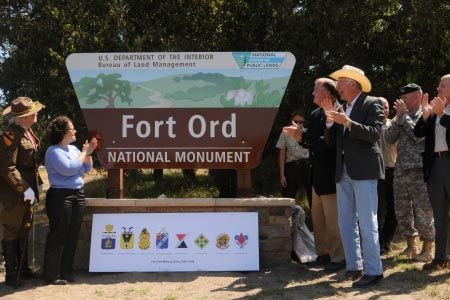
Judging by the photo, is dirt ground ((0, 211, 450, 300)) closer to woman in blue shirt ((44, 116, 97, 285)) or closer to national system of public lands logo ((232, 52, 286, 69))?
woman in blue shirt ((44, 116, 97, 285))

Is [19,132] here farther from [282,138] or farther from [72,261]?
[282,138]

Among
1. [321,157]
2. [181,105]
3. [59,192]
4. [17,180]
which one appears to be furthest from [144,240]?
[321,157]

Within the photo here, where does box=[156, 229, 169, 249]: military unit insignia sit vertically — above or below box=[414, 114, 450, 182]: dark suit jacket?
below

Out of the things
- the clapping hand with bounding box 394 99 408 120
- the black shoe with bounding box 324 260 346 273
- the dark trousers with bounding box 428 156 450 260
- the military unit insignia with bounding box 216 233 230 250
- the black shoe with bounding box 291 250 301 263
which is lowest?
the black shoe with bounding box 324 260 346 273

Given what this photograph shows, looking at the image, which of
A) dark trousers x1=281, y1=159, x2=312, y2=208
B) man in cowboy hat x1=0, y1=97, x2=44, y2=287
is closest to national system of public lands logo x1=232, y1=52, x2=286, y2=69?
dark trousers x1=281, y1=159, x2=312, y2=208

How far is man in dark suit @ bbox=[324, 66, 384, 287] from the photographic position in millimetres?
4605

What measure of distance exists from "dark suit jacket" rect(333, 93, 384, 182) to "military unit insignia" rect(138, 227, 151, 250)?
221 centimetres

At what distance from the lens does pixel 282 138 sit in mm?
6512

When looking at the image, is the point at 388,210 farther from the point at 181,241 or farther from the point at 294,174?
the point at 181,241

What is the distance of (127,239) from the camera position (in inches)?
215

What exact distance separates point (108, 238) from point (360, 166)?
2713mm

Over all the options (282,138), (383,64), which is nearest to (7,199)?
(282,138)

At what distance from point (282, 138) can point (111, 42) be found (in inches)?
117

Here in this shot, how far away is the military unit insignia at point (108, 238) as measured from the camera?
545cm
